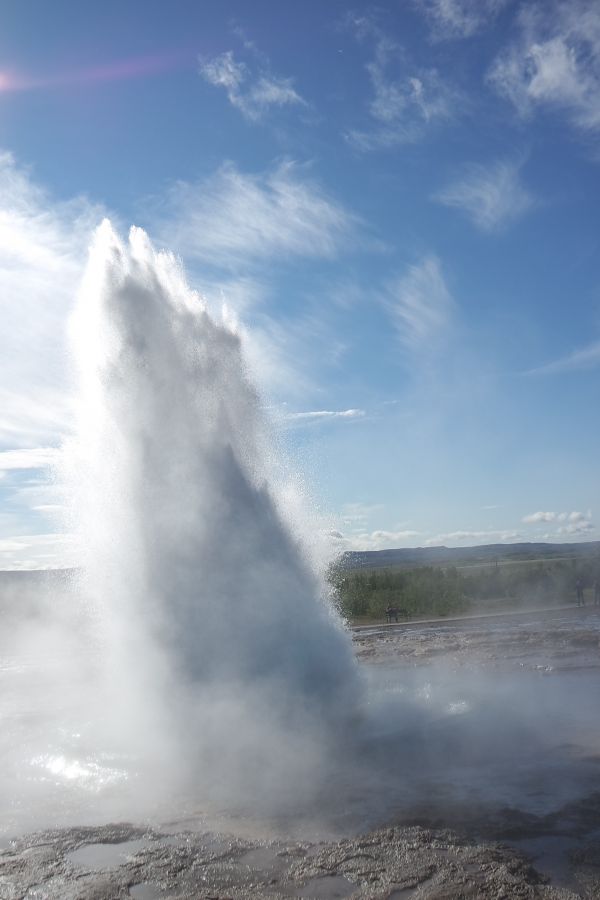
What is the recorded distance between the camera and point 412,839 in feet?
20.7

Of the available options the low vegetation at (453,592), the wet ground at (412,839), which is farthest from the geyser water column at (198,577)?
the low vegetation at (453,592)

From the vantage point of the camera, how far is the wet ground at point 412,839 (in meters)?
5.59

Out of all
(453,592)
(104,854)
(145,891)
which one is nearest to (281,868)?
(145,891)

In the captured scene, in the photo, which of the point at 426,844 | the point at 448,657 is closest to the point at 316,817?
the point at 426,844

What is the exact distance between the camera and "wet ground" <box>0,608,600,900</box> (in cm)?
559

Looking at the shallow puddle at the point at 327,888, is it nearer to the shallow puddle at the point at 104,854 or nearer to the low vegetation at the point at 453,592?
the shallow puddle at the point at 104,854

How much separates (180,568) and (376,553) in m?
169

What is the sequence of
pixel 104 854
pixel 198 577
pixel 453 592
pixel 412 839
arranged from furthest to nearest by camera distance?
pixel 453 592
pixel 198 577
pixel 104 854
pixel 412 839

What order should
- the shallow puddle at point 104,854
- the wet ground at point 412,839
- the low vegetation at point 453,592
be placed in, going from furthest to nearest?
the low vegetation at point 453,592 → the shallow puddle at point 104,854 → the wet ground at point 412,839

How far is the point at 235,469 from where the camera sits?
40.6ft

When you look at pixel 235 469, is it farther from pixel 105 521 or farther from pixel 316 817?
pixel 316 817

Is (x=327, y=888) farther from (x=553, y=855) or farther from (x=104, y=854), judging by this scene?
(x=104, y=854)

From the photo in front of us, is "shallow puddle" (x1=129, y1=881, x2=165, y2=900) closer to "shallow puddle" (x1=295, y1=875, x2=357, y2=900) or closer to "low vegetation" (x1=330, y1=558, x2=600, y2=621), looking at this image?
"shallow puddle" (x1=295, y1=875, x2=357, y2=900)

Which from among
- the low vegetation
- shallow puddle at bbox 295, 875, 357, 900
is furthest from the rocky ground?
the low vegetation
